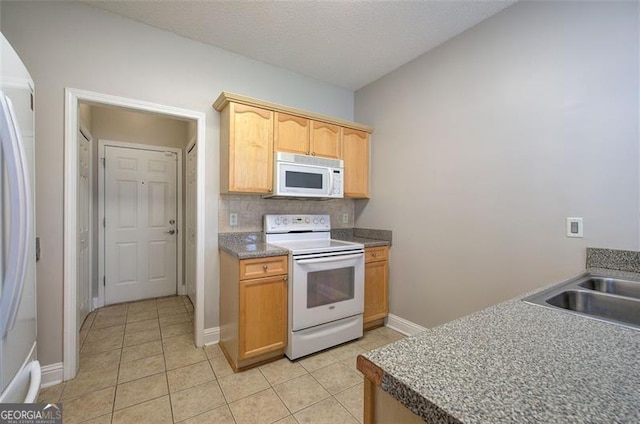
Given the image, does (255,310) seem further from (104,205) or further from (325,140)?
(104,205)

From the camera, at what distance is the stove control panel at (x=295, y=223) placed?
8.57 feet

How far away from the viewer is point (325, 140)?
8.97ft

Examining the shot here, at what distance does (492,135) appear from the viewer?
2045 millimetres

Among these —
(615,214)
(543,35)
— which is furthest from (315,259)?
(543,35)

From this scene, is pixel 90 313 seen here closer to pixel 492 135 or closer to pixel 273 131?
pixel 273 131

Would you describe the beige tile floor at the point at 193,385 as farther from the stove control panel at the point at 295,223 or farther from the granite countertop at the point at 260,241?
the stove control panel at the point at 295,223

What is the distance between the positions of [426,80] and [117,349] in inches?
144

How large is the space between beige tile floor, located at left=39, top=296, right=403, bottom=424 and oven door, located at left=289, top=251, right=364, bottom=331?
339 millimetres

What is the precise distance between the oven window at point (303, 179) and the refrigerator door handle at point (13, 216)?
1672 millimetres

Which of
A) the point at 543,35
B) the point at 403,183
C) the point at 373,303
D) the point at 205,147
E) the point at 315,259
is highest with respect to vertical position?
the point at 543,35

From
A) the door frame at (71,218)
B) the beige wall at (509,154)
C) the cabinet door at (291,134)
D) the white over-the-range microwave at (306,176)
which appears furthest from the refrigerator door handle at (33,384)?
the beige wall at (509,154)

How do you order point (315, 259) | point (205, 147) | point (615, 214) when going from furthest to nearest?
→ 1. point (205, 147)
2. point (315, 259)
3. point (615, 214)

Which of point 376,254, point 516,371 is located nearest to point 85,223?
point 376,254

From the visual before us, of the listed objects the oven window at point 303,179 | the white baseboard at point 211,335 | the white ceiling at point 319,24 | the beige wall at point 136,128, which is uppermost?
the white ceiling at point 319,24
